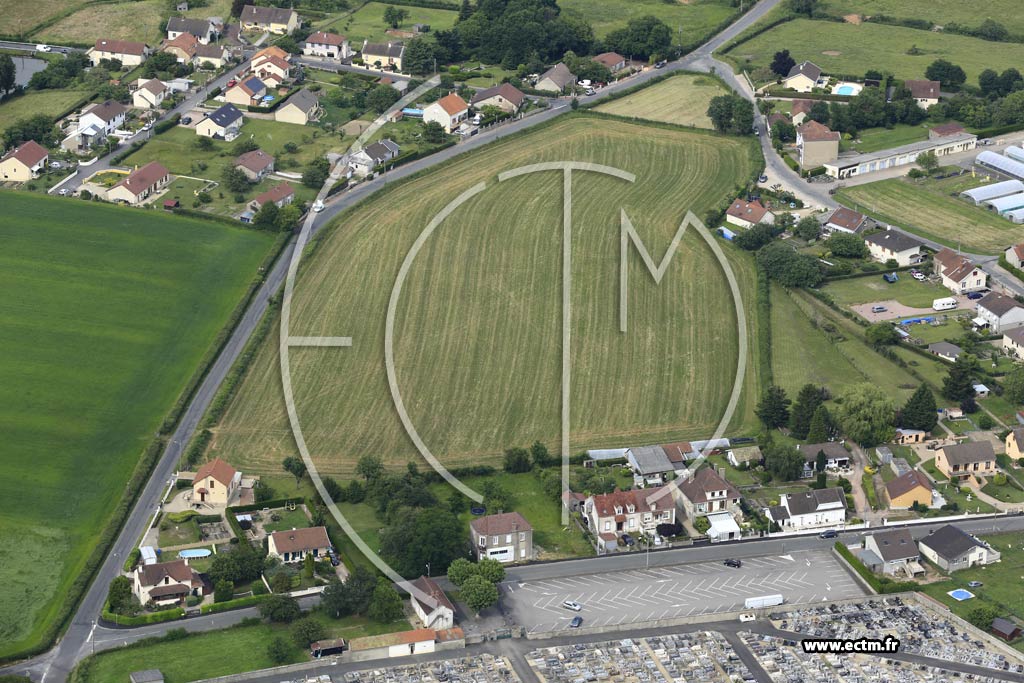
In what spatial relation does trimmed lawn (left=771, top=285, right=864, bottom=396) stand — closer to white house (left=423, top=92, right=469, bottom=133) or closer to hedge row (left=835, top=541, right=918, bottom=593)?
hedge row (left=835, top=541, right=918, bottom=593)

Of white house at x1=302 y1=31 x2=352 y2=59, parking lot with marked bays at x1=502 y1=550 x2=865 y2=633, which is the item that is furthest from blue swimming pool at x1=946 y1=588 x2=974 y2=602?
white house at x1=302 y1=31 x2=352 y2=59

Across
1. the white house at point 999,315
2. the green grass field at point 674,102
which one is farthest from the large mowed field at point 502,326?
the white house at point 999,315

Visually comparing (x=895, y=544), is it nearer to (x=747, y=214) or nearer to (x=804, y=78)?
(x=747, y=214)

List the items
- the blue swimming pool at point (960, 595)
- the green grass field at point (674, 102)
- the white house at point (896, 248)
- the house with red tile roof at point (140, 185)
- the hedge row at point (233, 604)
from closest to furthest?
1. the hedge row at point (233, 604)
2. the blue swimming pool at point (960, 595)
3. the white house at point (896, 248)
4. the house with red tile roof at point (140, 185)
5. the green grass field at point (674, 102)

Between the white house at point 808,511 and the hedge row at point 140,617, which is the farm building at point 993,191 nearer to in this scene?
the white house at point 808,511

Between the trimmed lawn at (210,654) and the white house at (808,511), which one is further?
the white house at (808,511)

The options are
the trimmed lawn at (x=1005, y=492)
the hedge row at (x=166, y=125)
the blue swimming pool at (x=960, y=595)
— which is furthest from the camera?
the hedge row at (x=166, y=125)

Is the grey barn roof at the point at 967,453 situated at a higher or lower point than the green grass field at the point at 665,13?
higher

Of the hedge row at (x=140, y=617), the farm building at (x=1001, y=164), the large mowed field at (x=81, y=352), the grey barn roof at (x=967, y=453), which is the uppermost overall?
the farm building at (x=1001, y=164)
